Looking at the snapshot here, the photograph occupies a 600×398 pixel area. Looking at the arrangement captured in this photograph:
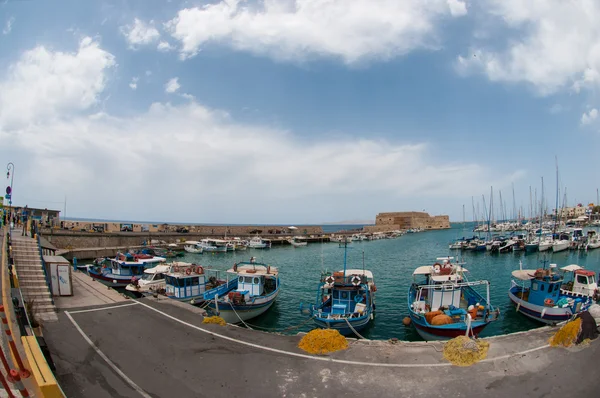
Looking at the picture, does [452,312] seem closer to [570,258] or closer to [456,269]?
[456,269]

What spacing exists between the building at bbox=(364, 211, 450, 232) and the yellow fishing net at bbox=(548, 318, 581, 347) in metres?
154

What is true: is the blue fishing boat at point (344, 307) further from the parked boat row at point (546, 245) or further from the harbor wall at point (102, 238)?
the harbor wall at point (102, 238)

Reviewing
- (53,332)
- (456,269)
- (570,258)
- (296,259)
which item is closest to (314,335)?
(53,332)

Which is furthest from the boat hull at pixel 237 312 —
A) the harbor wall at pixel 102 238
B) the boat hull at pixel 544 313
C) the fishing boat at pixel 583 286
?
the harbor wall at pixel 102 238

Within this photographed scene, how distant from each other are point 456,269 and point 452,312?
5.22m

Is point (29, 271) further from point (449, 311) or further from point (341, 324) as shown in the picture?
point (449, 311)

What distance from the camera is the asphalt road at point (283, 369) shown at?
28.6ft

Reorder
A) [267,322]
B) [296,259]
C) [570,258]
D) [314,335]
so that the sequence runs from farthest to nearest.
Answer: [296,259] → [570,258] → [267,322] → [314,335]

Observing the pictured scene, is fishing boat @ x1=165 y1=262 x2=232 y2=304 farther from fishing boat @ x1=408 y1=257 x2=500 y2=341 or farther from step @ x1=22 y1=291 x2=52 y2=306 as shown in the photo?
fishing boat @ x1=408 y1=257 x2=500 y2=341

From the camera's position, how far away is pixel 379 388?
29.0ft

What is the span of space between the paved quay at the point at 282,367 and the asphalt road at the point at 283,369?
3cm

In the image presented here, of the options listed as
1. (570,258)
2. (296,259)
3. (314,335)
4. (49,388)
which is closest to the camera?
(49,388)

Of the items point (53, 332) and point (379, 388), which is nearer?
point (379, 388)

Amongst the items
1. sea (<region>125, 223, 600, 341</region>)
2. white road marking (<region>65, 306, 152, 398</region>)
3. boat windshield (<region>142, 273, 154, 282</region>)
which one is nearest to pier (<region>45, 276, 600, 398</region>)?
white road marking (<region>65, 306, 152, 398</region>)
